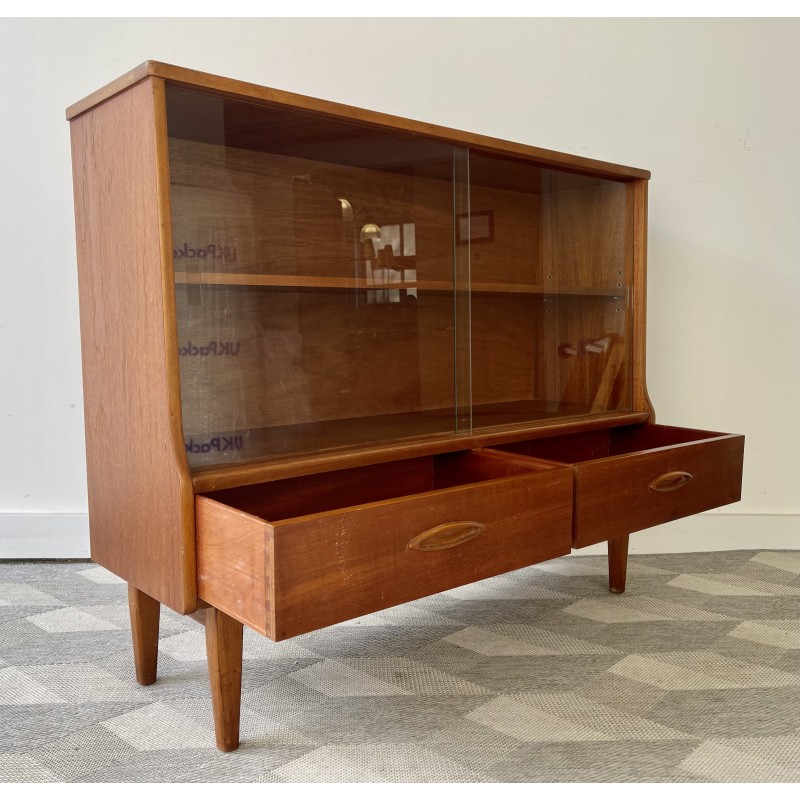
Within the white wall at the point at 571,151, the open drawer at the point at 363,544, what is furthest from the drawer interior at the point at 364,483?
the white wall at the point at 571,151

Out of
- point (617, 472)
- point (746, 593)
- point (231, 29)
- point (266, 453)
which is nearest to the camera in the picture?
point (266, 453)

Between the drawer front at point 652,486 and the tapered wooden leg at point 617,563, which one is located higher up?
the drawer front at point 652,486

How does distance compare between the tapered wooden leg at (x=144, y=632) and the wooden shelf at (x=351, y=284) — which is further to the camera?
the tapered wooden leg at (x=144, y=632)

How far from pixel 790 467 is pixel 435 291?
1.40 metres

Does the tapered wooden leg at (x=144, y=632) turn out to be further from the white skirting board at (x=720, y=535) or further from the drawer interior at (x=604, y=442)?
the white skirting board at (x=720, y=535)

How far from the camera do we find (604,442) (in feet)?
6.22

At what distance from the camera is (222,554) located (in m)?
1.08

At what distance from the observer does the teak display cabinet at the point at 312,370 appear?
111 cm

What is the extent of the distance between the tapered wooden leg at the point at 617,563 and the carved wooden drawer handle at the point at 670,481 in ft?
1.46

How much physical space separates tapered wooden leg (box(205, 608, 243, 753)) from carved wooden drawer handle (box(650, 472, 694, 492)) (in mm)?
753

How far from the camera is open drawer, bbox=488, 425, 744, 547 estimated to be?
136 cm

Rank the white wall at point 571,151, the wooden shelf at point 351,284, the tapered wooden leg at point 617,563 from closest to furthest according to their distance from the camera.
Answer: the wooden shelf at point 351,284
the tapered wooden leg at point 617,563
the white wall at point 571,151
